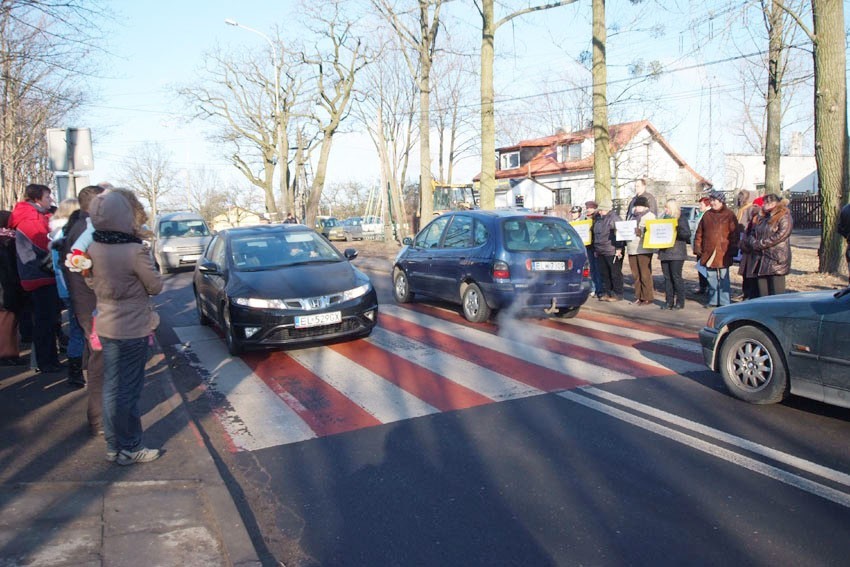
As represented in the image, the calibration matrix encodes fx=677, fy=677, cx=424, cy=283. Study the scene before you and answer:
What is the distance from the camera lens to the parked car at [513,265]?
31.8 ft

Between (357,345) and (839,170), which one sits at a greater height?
(839,170)

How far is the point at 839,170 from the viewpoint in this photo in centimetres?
1261

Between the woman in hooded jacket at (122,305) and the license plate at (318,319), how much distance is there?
122 inches

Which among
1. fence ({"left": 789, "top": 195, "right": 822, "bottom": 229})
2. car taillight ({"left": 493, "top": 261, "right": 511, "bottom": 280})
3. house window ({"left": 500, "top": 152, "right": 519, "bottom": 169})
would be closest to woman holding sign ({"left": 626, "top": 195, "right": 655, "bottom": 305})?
car taillight ({"left": 493, "top": 261, "right": 511, "bottom": 280})

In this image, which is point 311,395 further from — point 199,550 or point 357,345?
point 199,550

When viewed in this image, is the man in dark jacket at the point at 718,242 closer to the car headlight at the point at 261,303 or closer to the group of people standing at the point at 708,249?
the group of people standing at the point at 708,249

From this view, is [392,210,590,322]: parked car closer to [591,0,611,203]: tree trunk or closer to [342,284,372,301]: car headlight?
[342,284,372,301]: car headlight

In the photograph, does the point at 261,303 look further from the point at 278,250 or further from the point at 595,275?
the point at 595,275

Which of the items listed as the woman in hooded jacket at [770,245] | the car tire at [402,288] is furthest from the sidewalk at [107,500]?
the woman in hooded jacket at [770,245]

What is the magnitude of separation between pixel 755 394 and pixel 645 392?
90cm

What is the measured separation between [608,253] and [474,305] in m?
3.15

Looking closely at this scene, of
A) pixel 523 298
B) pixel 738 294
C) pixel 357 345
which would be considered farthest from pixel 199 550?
pixel 738 294

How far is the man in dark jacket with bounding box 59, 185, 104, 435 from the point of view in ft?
17.1

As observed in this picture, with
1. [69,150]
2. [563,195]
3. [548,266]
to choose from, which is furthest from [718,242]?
[563,195]
